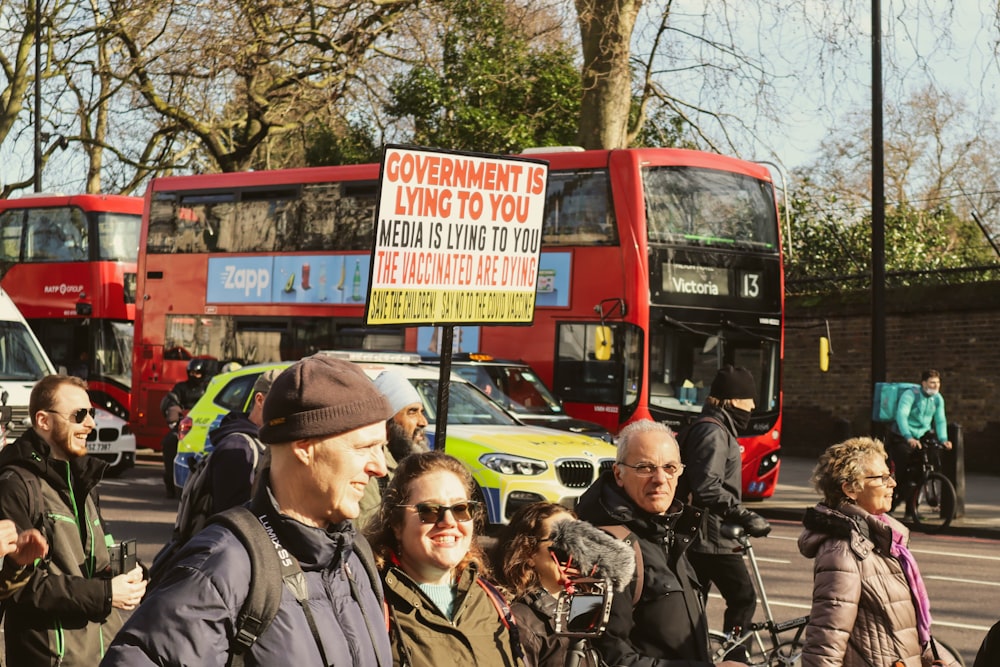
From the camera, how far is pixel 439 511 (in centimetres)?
327

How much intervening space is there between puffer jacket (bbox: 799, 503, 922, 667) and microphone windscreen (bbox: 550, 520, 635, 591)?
111 centimetres

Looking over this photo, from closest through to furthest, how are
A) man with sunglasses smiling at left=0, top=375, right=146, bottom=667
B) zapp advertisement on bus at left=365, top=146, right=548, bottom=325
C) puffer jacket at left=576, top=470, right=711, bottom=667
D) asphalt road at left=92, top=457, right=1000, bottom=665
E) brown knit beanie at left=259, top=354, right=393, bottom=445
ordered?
brown knit beanie at left=259, top=354, right=393, bottom=445
puffer jacket at left=576, top=470, right=711, bottom=667
man with sunglasses smiling at left=0, top=375, right=146, bottom=667
zapp advertisement on bus at left=365, top=146, right=548, bottom=325
asphalt road at left=92, top=457, right=1000, bottom=665

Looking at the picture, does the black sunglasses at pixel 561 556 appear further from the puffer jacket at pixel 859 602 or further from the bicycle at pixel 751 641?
the bicycle at pixel 751 641

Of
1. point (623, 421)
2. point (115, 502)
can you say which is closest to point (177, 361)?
point (115, 502)

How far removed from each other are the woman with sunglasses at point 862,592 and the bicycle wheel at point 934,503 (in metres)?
10.3

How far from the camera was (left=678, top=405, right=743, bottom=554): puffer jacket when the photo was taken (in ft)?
21.6

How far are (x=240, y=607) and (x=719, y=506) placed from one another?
455cm

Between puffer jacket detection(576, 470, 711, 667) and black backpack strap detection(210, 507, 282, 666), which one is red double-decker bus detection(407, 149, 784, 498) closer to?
puffer jacket detection(576, 470, 711, 667)

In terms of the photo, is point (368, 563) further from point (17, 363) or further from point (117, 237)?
point (117, 237)

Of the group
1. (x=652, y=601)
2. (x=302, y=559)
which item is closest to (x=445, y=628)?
(x=302, y=559)

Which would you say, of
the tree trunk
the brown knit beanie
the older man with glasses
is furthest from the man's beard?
the tree trunk

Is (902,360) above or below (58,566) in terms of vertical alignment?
above

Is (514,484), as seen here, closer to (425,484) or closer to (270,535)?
(425,484)

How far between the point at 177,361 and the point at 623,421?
7.41 meters
